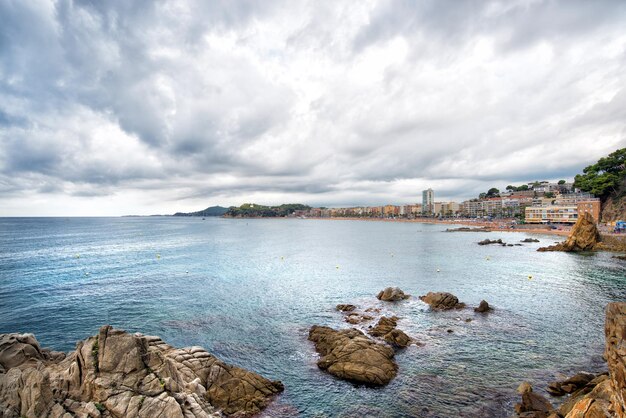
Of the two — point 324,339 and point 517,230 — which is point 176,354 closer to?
Answer: point 324,339

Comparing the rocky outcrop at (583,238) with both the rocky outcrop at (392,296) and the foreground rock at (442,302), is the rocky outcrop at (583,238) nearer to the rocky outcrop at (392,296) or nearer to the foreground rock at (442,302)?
the foreground rock at (442,302)

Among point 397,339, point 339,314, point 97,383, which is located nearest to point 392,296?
point 339,314

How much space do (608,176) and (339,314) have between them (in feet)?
456

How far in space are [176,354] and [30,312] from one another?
100ft

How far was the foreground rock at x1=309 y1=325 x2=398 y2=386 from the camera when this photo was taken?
24.4 m

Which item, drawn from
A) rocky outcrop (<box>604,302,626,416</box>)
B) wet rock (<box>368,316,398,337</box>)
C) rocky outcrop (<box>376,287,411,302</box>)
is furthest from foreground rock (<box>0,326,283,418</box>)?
rocky outcrop (<box>376,287,411,302</box>)

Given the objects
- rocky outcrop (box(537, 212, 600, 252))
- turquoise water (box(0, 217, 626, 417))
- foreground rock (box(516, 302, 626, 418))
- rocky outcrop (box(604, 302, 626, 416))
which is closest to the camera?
rocky outcrop (box(604, 302, 626, 416))

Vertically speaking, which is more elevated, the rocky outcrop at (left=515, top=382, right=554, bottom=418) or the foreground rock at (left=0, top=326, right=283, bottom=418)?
the foreground rock at (left=0, top=326, right=283, bottom=418)

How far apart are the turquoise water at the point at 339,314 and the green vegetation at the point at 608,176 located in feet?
213

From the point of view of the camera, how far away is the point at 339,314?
40.3m

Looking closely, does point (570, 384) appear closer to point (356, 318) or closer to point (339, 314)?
point (356, 318)

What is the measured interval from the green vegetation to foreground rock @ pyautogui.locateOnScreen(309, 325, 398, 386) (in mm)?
142998

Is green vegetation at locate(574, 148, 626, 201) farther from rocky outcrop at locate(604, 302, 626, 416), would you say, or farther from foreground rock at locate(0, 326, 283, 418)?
foreground rock at locate(0, 326, 283, 418)

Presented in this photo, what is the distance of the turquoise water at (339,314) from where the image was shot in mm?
23312
